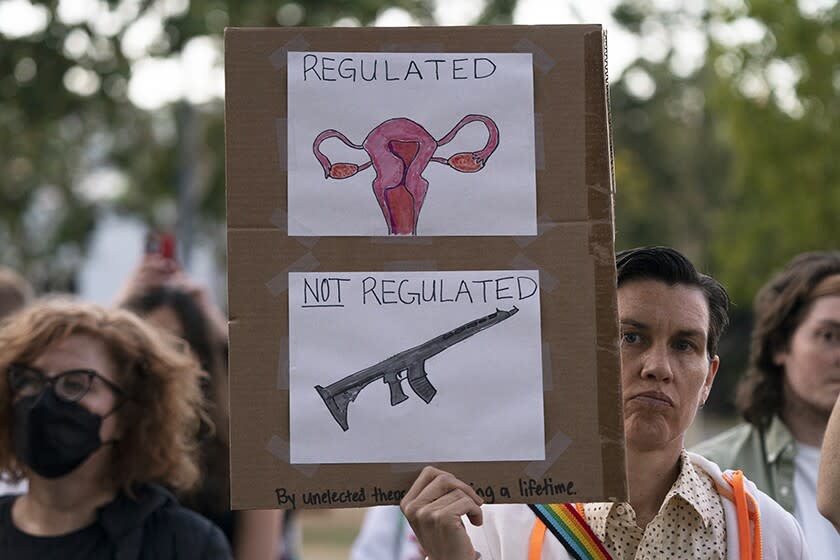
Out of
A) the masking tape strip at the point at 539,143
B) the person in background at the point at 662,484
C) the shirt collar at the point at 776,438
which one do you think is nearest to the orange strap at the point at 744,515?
the person in background at the point at 662,484

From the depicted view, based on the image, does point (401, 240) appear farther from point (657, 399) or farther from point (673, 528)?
point (673, 528)

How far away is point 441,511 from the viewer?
2.70 m

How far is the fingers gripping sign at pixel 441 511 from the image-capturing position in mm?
2703

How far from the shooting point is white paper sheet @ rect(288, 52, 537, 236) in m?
2.81

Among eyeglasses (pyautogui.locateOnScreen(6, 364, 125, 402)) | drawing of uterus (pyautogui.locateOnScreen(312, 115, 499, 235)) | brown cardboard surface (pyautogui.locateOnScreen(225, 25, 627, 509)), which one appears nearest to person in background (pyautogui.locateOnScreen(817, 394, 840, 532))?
brown cardboard surface (pyautogui.locateOnScreen(225, 25, 627, 509))

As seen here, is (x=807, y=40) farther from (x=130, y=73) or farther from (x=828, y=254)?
(x=828, y=254)

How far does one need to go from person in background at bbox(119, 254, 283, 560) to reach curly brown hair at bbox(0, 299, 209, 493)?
44cm

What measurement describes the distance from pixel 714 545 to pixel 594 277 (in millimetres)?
665

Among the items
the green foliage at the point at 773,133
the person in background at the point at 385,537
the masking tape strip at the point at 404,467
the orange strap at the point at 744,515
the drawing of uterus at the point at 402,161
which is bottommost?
the person in background at the point at 385,537

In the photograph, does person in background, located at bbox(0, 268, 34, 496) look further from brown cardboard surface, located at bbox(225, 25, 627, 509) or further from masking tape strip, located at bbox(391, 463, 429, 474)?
masking tape strip, located at bbox(391, 463, 429, 474)

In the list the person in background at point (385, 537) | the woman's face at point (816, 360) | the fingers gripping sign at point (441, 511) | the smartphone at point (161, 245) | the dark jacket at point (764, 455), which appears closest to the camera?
the fingers gripping sign at point (441, 511)

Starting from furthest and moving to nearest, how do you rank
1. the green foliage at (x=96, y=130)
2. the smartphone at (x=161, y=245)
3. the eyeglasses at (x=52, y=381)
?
the green foliage at (x=96, y=130), the smartphone at (x=161, y=245), the eyeglasses at (x=52, y=381)

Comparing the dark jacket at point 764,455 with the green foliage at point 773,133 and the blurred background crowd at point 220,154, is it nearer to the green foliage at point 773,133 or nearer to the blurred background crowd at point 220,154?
the blurred background crowd at point 220,154

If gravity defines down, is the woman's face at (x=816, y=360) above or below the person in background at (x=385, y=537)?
above
